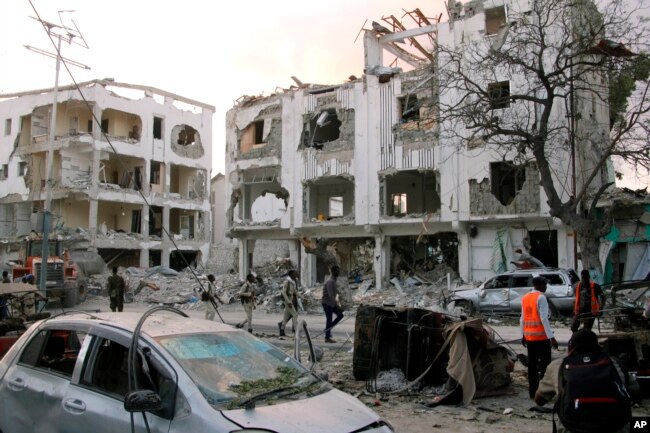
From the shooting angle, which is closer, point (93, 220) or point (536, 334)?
point (536, 334)

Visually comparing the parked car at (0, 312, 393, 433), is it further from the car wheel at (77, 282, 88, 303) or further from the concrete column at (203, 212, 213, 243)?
the concrete column at (203, 212, 213, 243)

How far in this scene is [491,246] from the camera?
26938 millimetres

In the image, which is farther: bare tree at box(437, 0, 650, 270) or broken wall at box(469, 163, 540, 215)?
broken wall at box(469, 163, 540, 215)

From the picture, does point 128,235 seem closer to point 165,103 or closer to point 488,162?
point 165,103

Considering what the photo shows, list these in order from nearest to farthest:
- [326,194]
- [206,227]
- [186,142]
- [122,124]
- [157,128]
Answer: [326,194] → [122,124] → [157,128] → [206,227] → [186,142]

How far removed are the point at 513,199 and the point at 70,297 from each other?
20385mm

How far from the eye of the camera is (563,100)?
24.8m

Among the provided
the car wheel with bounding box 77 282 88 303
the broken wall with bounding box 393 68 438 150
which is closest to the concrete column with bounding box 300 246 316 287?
the broken wall with bounding box 393 68 438 150

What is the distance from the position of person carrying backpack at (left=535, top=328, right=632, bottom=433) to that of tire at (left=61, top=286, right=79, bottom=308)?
25122mm

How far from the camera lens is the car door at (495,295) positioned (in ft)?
63.2

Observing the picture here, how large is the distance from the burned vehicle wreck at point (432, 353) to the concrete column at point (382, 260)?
21347 millimetres

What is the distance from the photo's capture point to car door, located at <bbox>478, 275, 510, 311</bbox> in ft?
63.2

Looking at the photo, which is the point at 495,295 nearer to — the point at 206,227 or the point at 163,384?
the point at 163,384

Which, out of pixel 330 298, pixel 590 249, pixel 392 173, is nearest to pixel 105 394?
pixel 330 298
